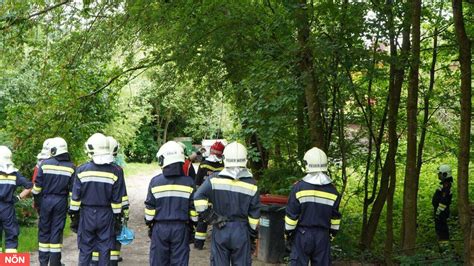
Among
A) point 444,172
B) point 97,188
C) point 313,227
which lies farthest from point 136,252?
point 444,172

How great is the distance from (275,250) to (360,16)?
4146 millimetres

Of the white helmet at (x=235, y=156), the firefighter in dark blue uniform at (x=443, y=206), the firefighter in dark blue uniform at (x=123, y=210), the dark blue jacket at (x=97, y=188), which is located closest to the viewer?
the white helmet at (x=235, y=156)

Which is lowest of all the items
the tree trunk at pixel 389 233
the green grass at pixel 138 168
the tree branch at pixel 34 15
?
the green grass at pixel 138 168

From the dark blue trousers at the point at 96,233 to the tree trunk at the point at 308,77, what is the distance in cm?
371

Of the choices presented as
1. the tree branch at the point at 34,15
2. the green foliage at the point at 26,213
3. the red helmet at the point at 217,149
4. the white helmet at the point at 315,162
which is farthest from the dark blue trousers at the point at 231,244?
the green foliage at the point at 26,213

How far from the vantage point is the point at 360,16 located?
8.04m

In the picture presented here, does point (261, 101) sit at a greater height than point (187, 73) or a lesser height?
lesser

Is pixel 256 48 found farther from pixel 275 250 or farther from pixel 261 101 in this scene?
pixel 275 250

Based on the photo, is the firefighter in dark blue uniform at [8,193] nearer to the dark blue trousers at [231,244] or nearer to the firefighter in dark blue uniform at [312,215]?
the dark blue trousers at [231,244]

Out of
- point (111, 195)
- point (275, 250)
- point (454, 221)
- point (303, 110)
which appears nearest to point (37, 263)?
point (111, 195)

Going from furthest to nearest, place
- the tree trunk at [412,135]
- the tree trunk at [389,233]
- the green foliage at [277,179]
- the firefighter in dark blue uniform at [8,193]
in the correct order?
the green foliage at [277,179] → the tree trunk at [389,233] → the firefighter in dark blue uniform at [8,193] → the tree trunk at [412,135]

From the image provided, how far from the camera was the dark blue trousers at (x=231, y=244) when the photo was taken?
6605 millimetres

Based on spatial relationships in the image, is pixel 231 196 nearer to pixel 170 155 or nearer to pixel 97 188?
pixel 170 155

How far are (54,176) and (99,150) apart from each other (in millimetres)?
1207
